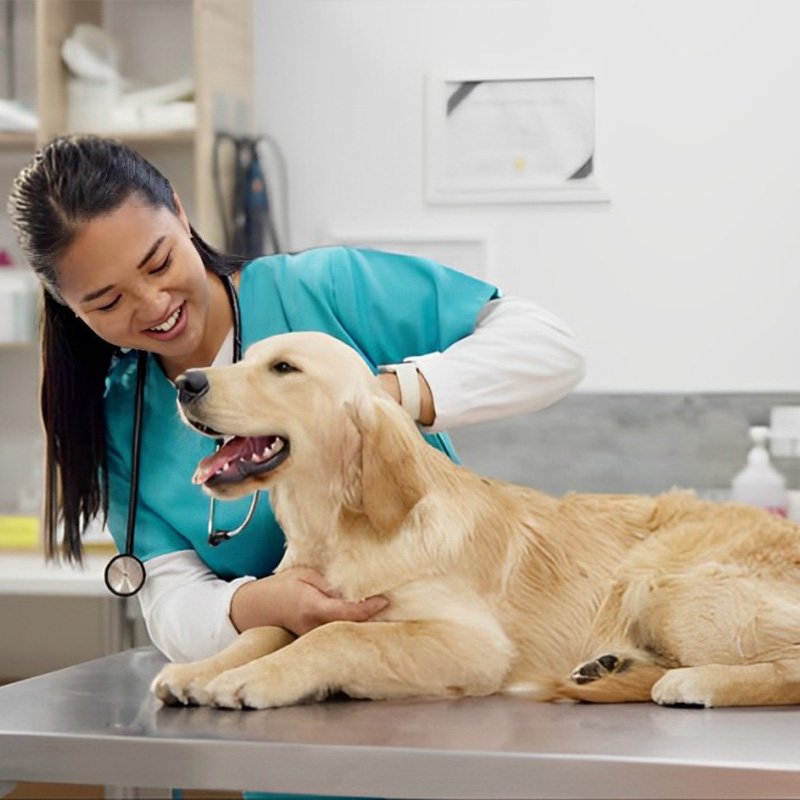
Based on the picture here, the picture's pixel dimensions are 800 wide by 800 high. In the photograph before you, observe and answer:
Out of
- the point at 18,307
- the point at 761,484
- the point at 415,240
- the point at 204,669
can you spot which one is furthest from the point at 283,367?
the point at 18,307

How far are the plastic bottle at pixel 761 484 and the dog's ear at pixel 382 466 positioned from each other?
66.0 inches

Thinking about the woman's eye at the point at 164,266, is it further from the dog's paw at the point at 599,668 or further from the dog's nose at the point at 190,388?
the dog's paw at the point at 599,668

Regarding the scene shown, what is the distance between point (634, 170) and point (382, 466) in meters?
1.96

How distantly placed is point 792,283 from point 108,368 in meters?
1.87

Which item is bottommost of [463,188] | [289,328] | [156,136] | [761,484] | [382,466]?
[761,484]

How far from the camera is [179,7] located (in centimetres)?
311

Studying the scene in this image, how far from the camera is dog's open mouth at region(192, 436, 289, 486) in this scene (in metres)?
1.09

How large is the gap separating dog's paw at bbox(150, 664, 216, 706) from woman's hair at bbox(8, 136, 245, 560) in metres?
0.38

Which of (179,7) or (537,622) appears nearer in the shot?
(537,622)

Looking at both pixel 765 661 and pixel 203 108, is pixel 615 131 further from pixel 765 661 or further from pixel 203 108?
pixel 765 661

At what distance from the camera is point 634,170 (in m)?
2.92

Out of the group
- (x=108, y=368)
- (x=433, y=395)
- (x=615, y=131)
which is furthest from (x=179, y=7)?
(x=433, y=395)

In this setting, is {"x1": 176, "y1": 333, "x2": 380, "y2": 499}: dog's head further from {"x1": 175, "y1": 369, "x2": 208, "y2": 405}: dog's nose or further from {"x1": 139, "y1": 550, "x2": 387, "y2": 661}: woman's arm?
{"x1": 139, "y1": 550, "x2": 387, "y2": 661}: woman's arm

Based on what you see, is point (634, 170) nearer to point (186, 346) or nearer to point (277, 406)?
point (186, 346)
